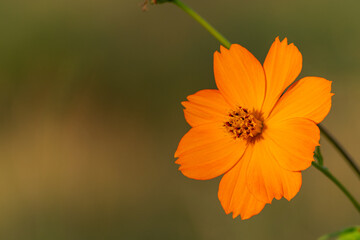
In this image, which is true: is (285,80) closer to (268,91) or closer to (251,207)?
(268,91)

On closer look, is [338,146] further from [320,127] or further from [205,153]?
[205,153]

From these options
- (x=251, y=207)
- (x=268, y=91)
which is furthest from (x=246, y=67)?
(x=251, y=207)

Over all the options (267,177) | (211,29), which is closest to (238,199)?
(267,177)

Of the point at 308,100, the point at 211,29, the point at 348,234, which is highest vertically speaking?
the point at 211,29

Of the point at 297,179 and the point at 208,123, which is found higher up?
the point at 208,123

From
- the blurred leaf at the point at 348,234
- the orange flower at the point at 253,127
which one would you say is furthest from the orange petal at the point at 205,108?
the blurred leaf at the point at 348,234

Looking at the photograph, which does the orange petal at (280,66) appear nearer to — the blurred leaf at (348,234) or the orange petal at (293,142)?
the orange petal at (293,142)

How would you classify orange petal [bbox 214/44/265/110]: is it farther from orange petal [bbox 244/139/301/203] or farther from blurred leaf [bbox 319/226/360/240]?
blurred leaf [bbox 319/226/360/240]
